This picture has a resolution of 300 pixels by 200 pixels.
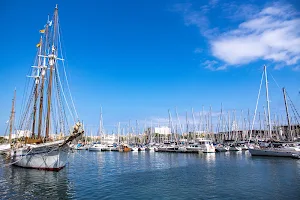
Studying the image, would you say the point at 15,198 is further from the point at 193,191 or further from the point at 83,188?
the point at 193,191

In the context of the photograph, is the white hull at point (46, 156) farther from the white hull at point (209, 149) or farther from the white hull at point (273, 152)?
the white hull at point (209, 149)

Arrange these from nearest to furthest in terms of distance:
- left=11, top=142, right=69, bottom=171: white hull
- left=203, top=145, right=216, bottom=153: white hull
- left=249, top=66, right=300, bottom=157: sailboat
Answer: left=11, top=142, right=69, bottom=171: white hull < left=249, top=66, right=300, bottom=157: sailboat < left=203, top=145, right=216, bottom=153: white hull

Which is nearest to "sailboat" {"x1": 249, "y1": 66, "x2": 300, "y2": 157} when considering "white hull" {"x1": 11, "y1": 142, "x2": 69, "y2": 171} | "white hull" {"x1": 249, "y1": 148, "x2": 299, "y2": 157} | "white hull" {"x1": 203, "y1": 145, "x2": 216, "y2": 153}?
"white hull" {"x1": 249, "y1": 148, "x2": 299, "y2": 157}

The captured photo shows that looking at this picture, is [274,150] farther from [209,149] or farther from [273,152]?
[209,149]

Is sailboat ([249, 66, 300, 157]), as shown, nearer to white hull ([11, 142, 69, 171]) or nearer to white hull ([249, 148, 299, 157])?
white hull ([249, 148, 299, 157])

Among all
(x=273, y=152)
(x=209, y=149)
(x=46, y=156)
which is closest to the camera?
(x=46, y=156)

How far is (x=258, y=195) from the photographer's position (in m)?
25.5

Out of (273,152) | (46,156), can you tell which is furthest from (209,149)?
(46,156)

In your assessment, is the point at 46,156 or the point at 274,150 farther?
the point at 274,150

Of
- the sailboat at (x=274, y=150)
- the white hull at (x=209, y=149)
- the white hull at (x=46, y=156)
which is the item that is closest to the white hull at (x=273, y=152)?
the sailboat at (x=274, y=150)

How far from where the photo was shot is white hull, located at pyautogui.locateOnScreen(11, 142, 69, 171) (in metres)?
38.8

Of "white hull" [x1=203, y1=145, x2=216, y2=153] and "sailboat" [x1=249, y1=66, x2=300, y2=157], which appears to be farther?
"white hull" [x1=203, y1=145, x2=216, y2=153]

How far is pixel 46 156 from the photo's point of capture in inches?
1586

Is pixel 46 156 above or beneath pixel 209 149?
above
